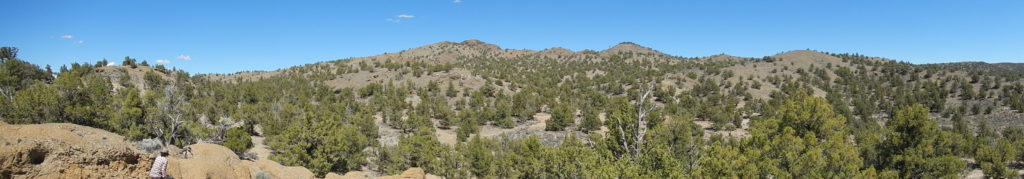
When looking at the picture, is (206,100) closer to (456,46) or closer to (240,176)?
(240,176)

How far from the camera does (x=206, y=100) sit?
5056 centimetres

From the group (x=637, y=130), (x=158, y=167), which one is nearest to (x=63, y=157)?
(x=158, y=167)

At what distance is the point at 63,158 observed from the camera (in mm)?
8453

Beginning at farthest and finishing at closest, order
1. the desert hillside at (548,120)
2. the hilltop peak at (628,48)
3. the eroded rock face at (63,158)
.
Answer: the hilltop peak at (628,48) < the desert hillside at (548,120) < the eroded rock face at (63,158)

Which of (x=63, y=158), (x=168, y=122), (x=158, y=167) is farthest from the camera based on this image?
(x=168, y=122)

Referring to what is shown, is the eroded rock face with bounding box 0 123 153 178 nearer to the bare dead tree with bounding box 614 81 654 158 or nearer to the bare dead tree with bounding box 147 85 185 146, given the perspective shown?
the bare dead tree with bounding box 614 81 654 158

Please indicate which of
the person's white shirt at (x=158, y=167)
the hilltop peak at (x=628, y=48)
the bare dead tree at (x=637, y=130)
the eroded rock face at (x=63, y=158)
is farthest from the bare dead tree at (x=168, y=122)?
the hilltop peak at (x=628, y=48)

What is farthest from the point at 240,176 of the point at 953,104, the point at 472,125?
the point at 953,104

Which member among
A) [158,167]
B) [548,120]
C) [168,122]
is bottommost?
[548,120]

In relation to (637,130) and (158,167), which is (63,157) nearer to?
(158,167)

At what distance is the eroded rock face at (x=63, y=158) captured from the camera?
26.0 ft

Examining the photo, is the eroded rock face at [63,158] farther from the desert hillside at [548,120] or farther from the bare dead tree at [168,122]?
the bare dead tree at [168,122]

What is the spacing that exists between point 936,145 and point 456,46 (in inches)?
4848

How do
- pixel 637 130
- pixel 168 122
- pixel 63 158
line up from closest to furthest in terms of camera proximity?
pixel 63 158, pixel 637 130, pixel 168 122
